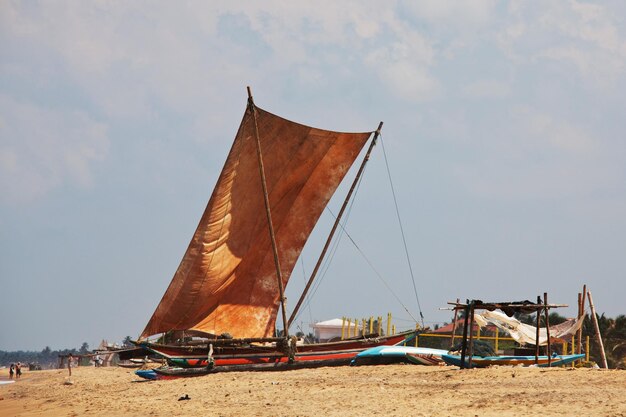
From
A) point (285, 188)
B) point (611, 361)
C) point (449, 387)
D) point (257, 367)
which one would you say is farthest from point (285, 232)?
point (611, 361)

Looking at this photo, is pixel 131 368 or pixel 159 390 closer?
pixel 159 390

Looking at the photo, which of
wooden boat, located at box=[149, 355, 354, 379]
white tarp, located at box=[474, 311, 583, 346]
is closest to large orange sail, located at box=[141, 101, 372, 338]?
wooden boat, located at box=[149, 355, 354, 379]

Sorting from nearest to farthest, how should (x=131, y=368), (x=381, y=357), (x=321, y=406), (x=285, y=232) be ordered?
1. (x=321, y=406)
2. (x=381, y=357)
3. (x=285, y=232)
4. (x=131, y=368)

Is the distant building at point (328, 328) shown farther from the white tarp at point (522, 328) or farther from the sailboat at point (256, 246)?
the white tarp at point (522, 328)

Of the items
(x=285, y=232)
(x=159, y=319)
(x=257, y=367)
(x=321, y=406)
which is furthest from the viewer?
(x=285, y=232)

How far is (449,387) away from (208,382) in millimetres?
9465

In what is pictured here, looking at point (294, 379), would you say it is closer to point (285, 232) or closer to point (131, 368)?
point (285, 232)

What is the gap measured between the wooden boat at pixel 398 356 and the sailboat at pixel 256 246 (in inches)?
137

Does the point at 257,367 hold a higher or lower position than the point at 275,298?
lower

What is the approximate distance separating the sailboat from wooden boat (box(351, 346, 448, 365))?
349 centimetres

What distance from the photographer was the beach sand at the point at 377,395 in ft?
53.1

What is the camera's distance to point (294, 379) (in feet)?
80.1

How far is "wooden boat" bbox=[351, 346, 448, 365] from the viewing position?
85.8 feet

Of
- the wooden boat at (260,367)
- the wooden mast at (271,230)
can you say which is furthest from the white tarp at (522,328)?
the wooden mast at (271,230)
